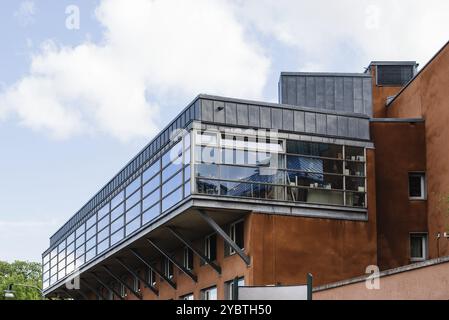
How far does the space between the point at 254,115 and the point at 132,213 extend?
370 inches

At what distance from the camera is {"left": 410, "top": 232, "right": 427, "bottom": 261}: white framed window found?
33.2 metres

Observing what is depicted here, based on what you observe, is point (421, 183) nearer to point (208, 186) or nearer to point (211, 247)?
point (211, 247)

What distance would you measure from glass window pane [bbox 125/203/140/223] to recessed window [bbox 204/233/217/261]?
4026 millimetres

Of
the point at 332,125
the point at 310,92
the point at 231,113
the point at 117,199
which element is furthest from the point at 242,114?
the point at 117,199

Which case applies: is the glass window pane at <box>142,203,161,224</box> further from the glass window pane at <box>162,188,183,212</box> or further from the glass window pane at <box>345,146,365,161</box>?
the glass window pane at <box>345,146,365,161</box>

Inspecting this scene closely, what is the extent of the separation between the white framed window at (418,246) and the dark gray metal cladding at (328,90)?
691 cm

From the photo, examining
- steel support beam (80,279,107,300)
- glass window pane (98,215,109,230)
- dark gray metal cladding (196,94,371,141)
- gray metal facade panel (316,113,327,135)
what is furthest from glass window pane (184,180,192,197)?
steel support beam (80,279,107,300)

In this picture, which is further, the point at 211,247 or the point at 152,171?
the point at 152,171

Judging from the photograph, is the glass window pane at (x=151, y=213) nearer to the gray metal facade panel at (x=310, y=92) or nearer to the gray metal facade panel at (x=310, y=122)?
the gray metal facade panel at (x=310, y=122)

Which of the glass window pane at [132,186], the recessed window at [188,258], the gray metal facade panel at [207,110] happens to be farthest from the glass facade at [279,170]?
the glass window pane at [132,186]

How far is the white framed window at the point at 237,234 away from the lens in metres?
31.4

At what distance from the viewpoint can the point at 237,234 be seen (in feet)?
105
